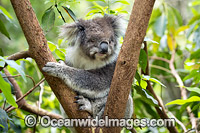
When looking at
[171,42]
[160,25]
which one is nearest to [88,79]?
[160,25]

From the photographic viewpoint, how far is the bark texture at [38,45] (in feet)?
6.40

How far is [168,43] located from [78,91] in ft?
8.37

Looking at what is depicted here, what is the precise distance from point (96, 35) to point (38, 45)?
0.69 m

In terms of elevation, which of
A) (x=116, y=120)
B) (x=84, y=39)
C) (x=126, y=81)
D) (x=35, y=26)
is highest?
(x=35, y=26)

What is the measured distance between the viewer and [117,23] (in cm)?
276

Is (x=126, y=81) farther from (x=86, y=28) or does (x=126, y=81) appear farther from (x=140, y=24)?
(x=86, y=28)

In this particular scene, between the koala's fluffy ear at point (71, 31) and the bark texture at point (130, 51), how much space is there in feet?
3.07

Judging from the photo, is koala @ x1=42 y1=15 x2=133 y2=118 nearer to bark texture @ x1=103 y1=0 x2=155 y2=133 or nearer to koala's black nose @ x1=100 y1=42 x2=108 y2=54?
koala's black nose @ x1=100 y1=42 x2=108 y2=54

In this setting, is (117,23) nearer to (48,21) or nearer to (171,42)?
(48,21)

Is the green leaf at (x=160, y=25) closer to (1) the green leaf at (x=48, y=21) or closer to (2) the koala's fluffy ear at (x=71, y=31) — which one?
(2) the koala's fluffy ear at (x=71, y=31)

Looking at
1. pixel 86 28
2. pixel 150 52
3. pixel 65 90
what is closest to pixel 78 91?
pixel 65 90

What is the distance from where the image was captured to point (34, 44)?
1977mm

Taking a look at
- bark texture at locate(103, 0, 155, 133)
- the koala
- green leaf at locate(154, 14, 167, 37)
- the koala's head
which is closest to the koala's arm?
the koala

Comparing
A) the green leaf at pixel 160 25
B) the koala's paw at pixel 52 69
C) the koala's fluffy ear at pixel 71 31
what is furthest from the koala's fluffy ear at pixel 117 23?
the green leaf at pixel 160 25
